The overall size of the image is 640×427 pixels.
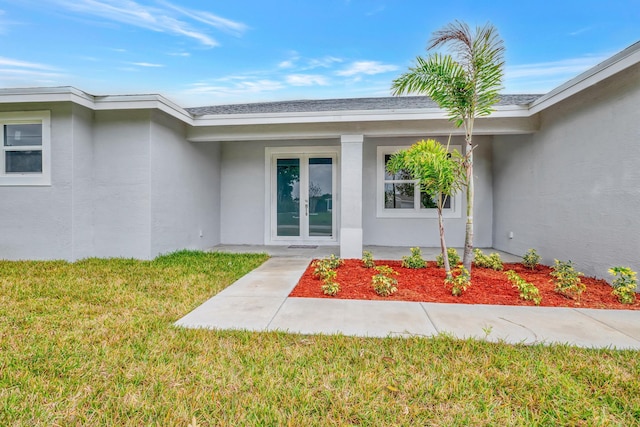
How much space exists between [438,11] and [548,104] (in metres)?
3.95

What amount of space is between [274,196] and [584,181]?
6.93 m

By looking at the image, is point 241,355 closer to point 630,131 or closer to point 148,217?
point 148,217

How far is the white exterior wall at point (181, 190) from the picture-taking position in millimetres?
6586

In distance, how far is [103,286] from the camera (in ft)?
14.9

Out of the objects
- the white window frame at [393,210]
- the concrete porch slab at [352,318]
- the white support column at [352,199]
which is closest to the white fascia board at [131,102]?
the white support column at [352,199]

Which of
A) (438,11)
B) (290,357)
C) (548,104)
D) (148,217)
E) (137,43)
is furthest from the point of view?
(137,43)

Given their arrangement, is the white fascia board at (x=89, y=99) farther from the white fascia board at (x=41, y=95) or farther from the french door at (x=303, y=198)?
the french door at (x=303, y=198)

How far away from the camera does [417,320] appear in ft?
11.2

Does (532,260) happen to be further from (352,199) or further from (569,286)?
(352,199)

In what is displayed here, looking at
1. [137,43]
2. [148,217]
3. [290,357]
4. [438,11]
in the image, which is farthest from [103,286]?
[438,11]

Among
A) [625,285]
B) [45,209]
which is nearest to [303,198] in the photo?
[45,209]

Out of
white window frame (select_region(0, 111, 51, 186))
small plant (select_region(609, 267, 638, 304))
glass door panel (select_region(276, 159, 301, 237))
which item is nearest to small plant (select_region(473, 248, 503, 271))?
small plant (select_region(609, 267, 638, 304))

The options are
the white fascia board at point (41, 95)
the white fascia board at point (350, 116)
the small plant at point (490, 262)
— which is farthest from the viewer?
the white fascia board at point (350, 116)

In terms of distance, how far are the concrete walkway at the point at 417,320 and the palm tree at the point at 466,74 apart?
1712 mm
